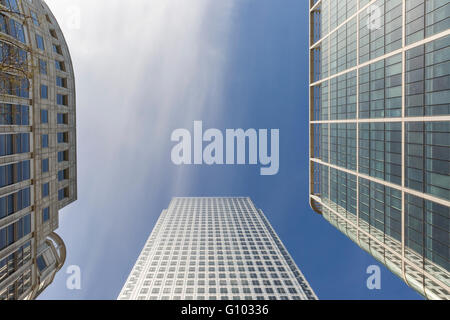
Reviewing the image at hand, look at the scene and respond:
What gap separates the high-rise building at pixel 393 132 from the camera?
2341cm

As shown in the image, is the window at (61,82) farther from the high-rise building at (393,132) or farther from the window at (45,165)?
the high-rise building at (393,132)

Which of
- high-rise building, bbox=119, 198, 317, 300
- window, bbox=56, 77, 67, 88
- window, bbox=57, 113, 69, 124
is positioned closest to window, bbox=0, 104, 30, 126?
window, bbox=57, 113, 69, 124

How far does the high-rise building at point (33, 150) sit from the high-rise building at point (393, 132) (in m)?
36.1

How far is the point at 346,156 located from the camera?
40.7m

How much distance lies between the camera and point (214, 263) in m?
75.4

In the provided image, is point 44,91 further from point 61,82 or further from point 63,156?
point 63,156

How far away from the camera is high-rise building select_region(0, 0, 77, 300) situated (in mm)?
19859

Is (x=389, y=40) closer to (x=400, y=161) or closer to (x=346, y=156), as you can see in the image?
(x=400, y=161)

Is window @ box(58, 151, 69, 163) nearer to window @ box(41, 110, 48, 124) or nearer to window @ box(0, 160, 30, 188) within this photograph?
window @ box(41, 110, 48, 124)

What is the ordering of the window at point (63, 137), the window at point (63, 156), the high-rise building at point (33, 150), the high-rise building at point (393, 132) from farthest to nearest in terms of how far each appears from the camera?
the window at point (63, 156), the window at point (63, 137), the high-rise building at point (393, 132), the high-rise building at point (33, 150)

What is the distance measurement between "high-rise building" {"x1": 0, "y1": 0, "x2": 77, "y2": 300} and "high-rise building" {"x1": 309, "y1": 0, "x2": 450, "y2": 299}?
3610 cm

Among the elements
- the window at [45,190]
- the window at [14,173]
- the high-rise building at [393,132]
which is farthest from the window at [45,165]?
the high-rise building at [393,132]

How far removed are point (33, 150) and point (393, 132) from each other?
41.1 meters

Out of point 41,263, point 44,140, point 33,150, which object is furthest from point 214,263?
point 33,150
